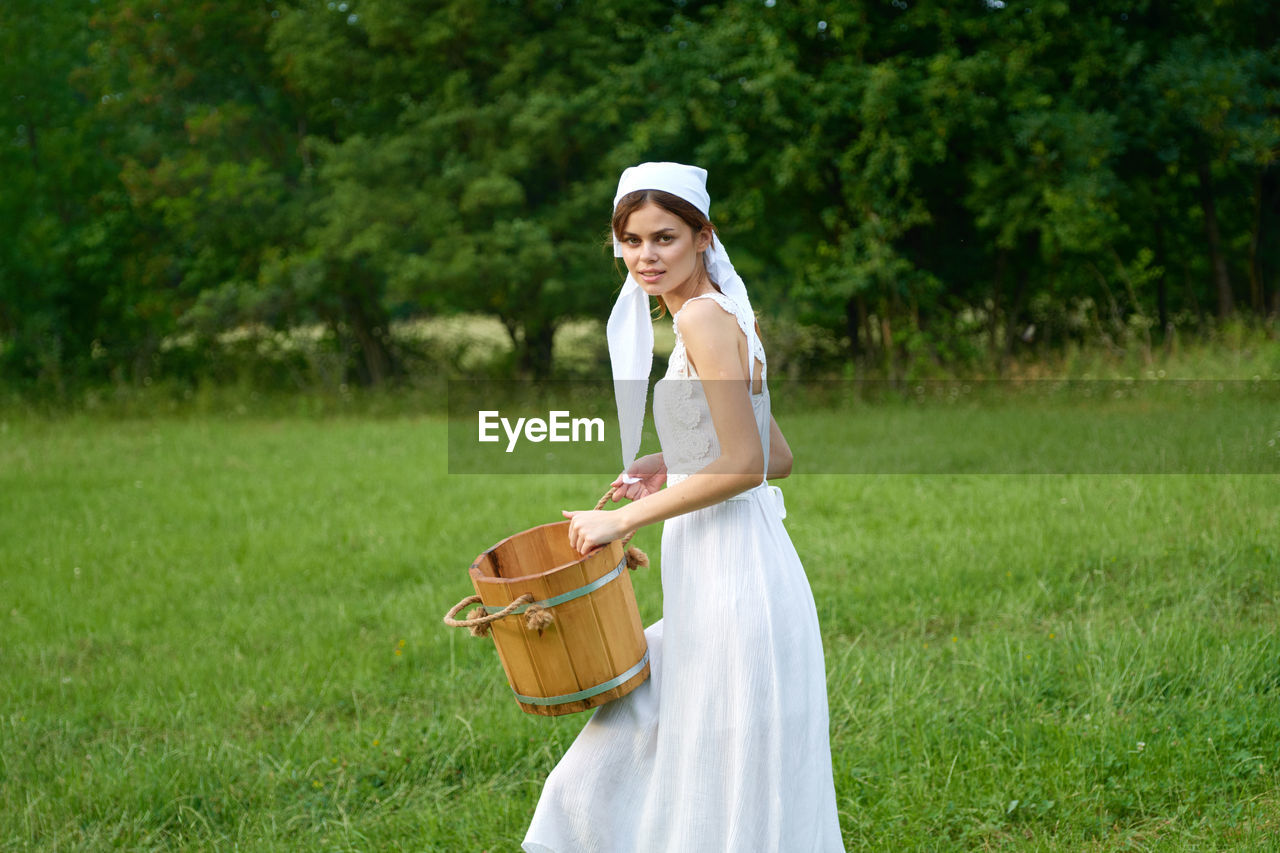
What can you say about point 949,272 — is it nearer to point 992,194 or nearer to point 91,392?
point 992,194

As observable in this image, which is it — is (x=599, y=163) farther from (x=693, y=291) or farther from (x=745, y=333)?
(x=745, y=333)

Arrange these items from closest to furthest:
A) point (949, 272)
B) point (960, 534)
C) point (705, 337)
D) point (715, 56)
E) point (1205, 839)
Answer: point (705, 337), point (1205, 839), point (960, 534), point (715, 56), point (949, 272)

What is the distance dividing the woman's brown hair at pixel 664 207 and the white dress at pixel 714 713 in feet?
0.53

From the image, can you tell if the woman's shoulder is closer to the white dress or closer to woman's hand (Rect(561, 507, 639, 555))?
the white dress

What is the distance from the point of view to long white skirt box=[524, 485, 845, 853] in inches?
88.1

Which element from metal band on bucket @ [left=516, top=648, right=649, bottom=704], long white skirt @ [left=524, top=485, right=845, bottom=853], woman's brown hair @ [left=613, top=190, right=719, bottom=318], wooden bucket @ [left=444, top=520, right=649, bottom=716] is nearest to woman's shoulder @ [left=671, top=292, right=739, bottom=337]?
woman's brown hair @ [left=613, top=190, right=719, bottom=318]

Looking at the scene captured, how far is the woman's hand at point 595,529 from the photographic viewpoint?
2162 mm

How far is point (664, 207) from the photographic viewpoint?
2.26 meters

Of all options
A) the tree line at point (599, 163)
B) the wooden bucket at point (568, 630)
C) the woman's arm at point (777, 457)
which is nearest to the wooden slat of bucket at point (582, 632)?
the wooden bucket at point (568, 630)

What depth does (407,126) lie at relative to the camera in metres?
16.6

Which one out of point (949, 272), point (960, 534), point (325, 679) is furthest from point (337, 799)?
point (949, 272)

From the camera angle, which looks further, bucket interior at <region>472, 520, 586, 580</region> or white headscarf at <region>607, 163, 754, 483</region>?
bucket interior at <region>472, 520, 586, 580</region>

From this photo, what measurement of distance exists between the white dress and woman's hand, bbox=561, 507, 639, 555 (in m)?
0.16

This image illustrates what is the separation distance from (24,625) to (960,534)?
4.97 metres
